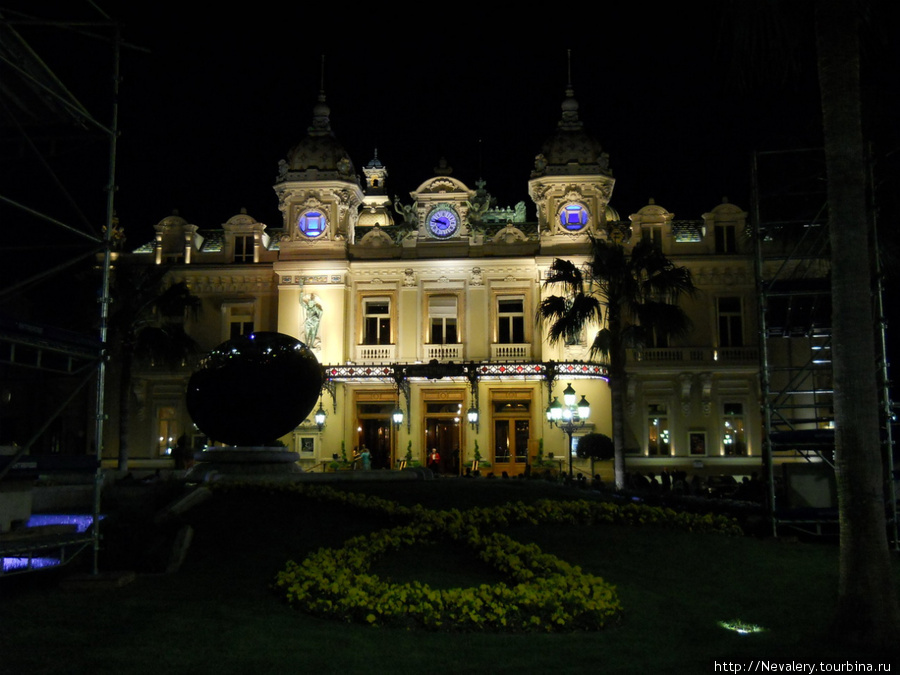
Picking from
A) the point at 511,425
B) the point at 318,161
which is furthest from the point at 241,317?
the point at 511,425

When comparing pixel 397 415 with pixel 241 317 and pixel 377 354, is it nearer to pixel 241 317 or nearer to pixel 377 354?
pixel 377 354

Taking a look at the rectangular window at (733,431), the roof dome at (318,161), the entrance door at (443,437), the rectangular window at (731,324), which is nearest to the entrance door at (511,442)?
the entrance door at (443,437)

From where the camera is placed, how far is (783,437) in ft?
52.9

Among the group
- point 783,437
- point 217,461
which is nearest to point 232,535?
point 217,461

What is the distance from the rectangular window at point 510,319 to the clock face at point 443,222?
12.3ft

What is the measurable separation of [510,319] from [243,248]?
12731 millimetres

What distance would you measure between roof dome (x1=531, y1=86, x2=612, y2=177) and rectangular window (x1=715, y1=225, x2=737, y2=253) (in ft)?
18.1

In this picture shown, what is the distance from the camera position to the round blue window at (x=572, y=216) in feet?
129

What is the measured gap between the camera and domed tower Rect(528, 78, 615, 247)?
1553 inches

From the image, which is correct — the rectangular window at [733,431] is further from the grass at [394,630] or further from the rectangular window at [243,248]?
the grass at [394,630]

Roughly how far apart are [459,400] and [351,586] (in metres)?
28.9

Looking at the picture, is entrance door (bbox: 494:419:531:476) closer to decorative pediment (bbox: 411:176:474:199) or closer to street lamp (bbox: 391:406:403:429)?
street lamp (bbox: 391:406:403:429)

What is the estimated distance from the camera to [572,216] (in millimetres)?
39562

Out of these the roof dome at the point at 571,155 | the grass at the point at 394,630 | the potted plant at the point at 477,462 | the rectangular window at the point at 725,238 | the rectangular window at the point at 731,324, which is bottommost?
the grass at the point at 394,630
